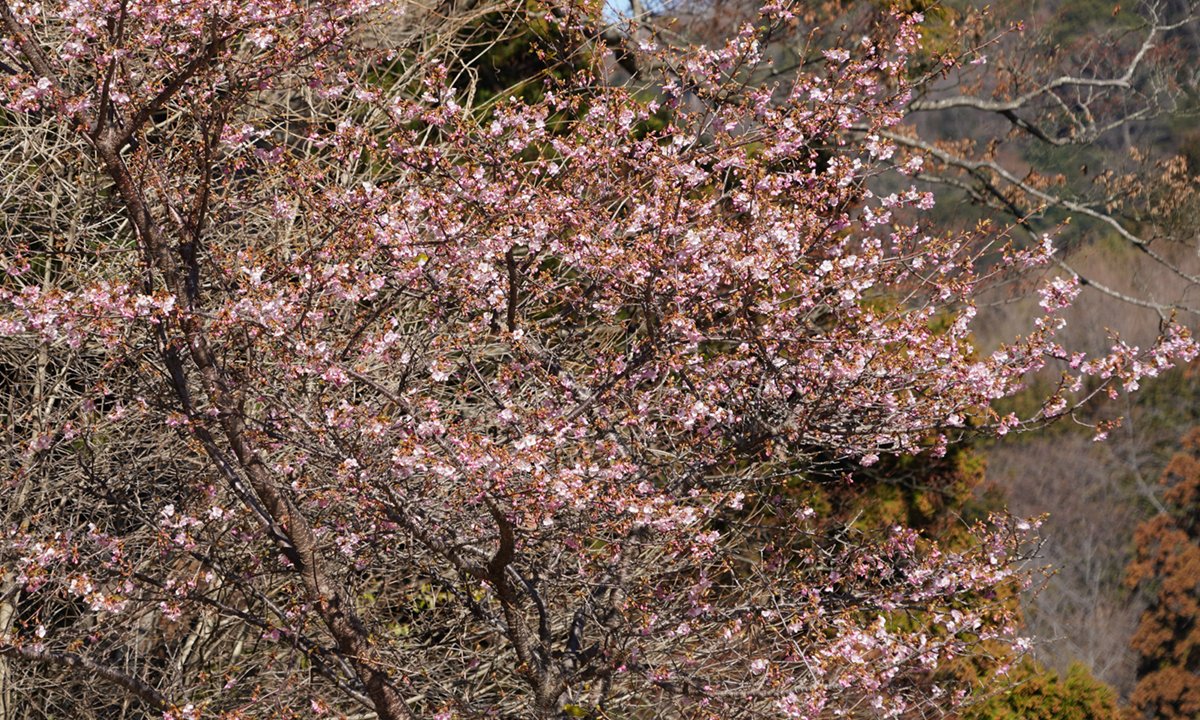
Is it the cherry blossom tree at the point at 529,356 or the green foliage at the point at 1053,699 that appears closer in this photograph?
the cherry blossom tree at the point at 529,356

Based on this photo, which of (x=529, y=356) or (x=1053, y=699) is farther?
(x=1053, y=699)

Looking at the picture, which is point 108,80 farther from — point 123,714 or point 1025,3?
point 1025,3

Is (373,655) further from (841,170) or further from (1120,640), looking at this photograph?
(1120,640)

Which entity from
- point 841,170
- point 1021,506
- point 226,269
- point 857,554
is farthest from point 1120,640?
point 226,269

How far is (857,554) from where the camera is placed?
4758mm

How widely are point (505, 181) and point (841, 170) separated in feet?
4.72

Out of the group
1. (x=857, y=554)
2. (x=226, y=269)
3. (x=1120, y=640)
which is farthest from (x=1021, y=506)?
(x=226, y=269)

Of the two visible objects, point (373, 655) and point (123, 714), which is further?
point (123, 714)

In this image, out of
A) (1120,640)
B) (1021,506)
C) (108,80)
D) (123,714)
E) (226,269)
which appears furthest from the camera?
(1021,506)

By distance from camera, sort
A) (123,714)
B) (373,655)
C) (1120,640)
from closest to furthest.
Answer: (373,655) < (123,714) < (1120,640)

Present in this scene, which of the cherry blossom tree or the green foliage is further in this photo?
the green foliage

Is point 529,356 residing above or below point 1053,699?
below

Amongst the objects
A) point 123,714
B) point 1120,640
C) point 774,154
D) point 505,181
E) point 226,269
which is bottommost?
point 123,714

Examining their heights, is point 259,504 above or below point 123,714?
above
